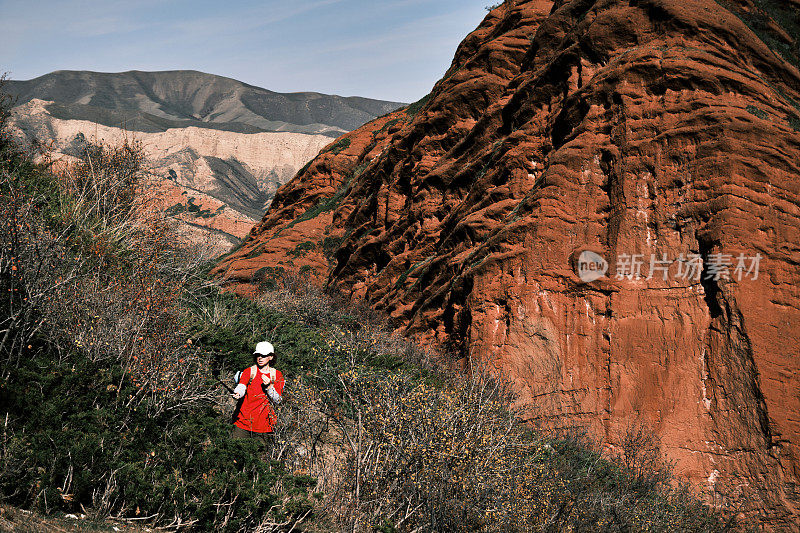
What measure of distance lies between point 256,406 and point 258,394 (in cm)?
13

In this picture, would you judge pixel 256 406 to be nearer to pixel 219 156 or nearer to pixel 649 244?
pixel 649 244

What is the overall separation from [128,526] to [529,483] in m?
4.15

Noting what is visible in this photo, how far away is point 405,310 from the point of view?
47.9 feet

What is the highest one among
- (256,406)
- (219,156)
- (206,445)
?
(219,156)

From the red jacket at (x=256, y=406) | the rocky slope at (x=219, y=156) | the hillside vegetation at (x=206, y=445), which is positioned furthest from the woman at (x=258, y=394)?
the rocky slope at (x=219, y=156)

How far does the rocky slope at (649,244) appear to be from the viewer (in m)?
8.98

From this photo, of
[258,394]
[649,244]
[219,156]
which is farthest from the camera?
[219,156]

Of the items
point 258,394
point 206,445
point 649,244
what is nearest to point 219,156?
point 649,244

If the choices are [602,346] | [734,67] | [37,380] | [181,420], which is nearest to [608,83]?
[734,67]

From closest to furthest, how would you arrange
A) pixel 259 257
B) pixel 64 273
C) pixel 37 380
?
pixel 37 380 < pixel 64 273 < pixel 259 257

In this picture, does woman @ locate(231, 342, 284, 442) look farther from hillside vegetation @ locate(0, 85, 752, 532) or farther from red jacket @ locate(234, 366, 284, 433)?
hillside vegetation @ locate(0, 85, 752, 532)

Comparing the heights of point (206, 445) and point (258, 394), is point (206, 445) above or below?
below

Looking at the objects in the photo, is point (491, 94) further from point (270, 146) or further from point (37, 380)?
point (270, 146)

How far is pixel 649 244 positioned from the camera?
1041 cm
